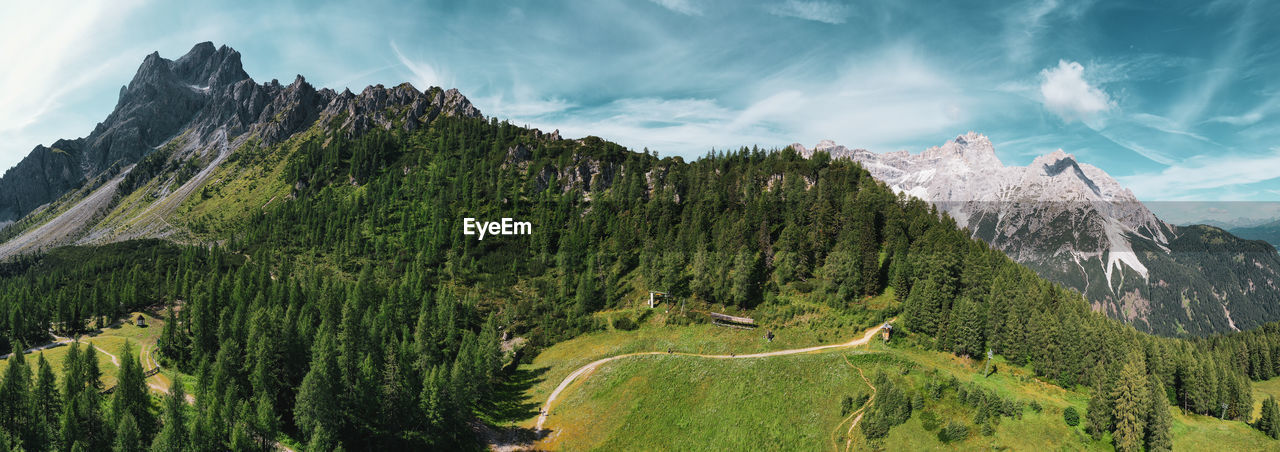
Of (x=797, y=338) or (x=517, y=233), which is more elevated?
(x=517, y=233)

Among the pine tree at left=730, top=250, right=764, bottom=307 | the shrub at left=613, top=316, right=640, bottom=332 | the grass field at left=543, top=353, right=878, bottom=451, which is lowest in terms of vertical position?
the grass field at left=543, top=353, right=878, bottom=451

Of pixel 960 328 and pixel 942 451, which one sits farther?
pixel 960 328

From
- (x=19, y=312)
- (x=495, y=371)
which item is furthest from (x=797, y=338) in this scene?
(x=19, y=312)

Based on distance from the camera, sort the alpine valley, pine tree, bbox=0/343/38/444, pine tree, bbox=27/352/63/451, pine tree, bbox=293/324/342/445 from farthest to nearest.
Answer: pine tree, bbox=293/324/342/445
pine tree, bbox=0/343/38/444
the alpine valley
pine tree, bbox=27/352/63/451

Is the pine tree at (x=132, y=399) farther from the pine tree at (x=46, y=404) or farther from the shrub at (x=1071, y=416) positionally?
the shrub at (x=1071, y=416)

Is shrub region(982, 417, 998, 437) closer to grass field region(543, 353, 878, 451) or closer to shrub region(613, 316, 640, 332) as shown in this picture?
grass field region(543, 353, 878, 451)

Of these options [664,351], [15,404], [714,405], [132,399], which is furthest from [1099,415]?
[15,404]

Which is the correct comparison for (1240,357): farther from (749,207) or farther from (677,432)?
(677,432)

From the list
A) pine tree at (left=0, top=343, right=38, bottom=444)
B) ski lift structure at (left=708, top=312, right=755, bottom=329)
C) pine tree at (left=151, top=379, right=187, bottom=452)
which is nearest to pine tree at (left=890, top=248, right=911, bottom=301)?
ski lift structure at (left=708, top=312, right=755, bottom=329)
